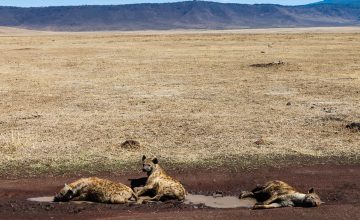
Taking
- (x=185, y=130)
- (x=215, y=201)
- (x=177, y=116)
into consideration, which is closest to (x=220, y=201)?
(x=215, y=201)

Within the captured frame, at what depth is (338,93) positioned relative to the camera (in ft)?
84.1

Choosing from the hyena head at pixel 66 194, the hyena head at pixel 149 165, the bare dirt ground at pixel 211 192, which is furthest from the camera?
the hyena head at pixel 149 165

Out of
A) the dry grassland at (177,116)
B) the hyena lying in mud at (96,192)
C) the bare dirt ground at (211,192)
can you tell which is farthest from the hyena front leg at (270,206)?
the dry grassland at (177,116)

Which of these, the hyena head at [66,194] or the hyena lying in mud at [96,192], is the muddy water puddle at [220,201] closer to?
the hyena lying in mud at [96,192]

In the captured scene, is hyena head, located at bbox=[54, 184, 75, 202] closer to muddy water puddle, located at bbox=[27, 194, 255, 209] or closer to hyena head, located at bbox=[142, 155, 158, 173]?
muddy water puddle, located at bbox=[27, 194, 255, 209]

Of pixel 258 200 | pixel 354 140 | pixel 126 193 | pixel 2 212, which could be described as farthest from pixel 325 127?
pixel 2 212

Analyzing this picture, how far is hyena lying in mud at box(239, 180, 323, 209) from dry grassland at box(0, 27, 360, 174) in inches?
107

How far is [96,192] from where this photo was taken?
11.7 metres

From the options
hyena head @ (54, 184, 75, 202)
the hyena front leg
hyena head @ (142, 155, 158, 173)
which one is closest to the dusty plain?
hyena head @ (54, 184, 75, 202)

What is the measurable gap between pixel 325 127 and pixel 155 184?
844 centimetres

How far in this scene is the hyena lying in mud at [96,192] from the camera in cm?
1159

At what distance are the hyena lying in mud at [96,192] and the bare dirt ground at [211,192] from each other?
7.1 inches

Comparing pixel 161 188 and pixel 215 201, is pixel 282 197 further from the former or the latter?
pixel 161 188

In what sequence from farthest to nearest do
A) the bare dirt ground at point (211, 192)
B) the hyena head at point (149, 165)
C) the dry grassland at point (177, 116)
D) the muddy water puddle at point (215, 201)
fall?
the dry grassland at point (177, 116), the hyena head at point (149, 165), the muddy water puddle at point (215, 201), the bare dirt ground at point (211, 192)
